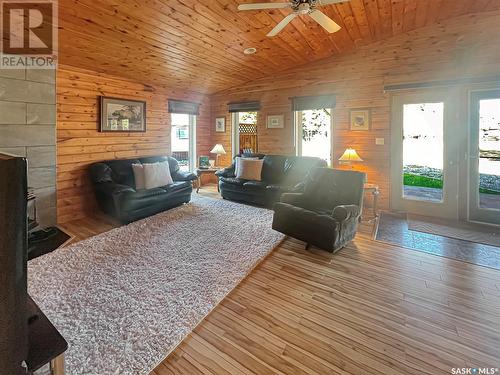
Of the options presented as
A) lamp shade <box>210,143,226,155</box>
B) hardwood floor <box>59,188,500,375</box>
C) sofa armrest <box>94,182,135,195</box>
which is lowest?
hardwood floor <box>59,188,500,375</box>

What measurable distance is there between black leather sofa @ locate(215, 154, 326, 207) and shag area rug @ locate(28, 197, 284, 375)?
1017 millimetres

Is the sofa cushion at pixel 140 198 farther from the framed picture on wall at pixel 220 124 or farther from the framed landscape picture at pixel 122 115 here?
the framed picture on wall at pixel 220 124

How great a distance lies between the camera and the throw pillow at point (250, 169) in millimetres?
5430

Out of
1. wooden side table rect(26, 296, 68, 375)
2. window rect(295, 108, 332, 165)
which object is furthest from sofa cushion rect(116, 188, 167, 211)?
window rect(295, 108, 332, 165)

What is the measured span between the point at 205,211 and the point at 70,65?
10.1 feet

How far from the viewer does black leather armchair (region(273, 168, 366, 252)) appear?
2.90m

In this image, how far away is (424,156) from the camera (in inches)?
182

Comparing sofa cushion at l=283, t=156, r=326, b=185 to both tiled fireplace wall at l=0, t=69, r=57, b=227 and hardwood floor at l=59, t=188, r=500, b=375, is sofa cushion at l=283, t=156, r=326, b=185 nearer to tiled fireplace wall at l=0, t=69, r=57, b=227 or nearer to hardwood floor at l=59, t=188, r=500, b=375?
hardwood floor at l=59, t=188, r=500, b=375

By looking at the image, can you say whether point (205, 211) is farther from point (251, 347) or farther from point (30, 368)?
point (30, 368)

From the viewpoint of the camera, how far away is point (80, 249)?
122 inches

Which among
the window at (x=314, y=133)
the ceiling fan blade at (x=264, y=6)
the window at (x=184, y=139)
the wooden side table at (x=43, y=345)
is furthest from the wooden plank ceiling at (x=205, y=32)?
the wooden side table at (x=43, y=345)

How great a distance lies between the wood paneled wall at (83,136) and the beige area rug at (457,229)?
17.1 ft

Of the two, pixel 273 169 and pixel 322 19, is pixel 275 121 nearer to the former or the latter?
pixel 273 169

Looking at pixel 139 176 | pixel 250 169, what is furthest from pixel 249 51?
pixel 139 176
